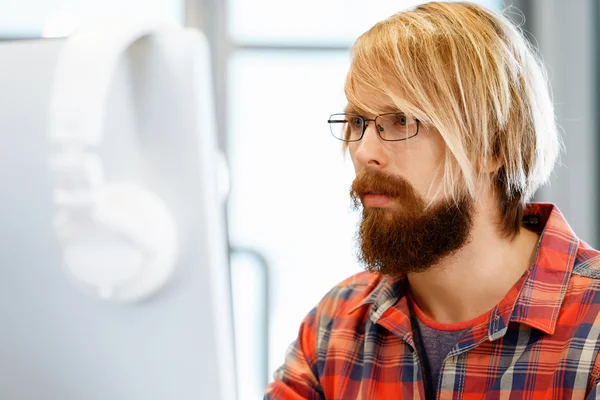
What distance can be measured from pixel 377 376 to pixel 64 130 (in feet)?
2.71

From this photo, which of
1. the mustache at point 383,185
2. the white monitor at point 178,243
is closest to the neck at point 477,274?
the mustache at point 383,185

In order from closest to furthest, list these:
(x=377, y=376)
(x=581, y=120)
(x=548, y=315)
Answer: (x=548, y=315) < (x=377, y=376) < (x=581, y=120)

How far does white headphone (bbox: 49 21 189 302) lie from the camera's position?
42cm

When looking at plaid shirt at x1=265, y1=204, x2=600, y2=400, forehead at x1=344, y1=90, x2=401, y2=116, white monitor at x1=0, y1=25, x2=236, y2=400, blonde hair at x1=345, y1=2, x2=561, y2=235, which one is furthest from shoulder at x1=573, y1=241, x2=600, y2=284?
white monitor at x1=0, y1=25, x2=236, y2=400

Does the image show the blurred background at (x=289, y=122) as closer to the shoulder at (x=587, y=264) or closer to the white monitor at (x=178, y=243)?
the shoulder at (x=587, y=264)

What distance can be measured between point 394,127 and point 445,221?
0.54 ft

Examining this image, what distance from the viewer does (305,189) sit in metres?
2.35

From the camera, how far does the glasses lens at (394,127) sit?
3.72 feet

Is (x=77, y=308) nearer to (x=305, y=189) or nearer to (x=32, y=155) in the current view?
(x=32, y=155)

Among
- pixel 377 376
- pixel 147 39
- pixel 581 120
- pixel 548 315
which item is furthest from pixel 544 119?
pixel 581 120

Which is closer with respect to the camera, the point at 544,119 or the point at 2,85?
the point at 2,85

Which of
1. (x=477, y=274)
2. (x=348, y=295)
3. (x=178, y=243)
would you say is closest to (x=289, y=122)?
(x=348, y=295)

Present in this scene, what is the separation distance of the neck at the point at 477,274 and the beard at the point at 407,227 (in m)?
0.02

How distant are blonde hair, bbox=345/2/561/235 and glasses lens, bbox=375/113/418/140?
0.02m
